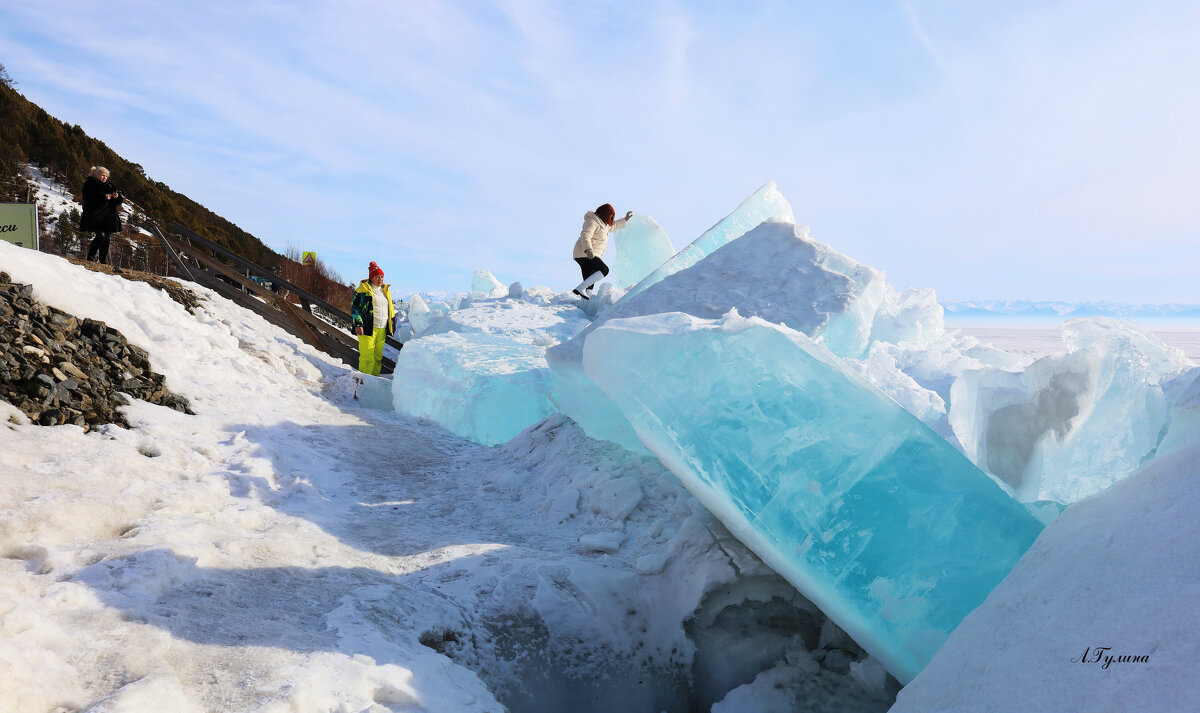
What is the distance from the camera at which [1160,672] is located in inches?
53.0

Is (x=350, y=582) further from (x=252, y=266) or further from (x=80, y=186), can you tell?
(x=80, y=186)

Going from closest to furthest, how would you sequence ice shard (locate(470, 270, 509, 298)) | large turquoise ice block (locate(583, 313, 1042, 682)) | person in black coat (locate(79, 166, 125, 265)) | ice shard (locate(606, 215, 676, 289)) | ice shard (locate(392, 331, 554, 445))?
large turquoise ice block (locate(583, 313, 1042, 682)), ice shard (locate(392, 331, 554, 445)), person in black coat (locate(79, 166, 125, 265)), ice shard (locate(606, 215, 676, 289)), ice shard (locate(470, 270, 509, 298))

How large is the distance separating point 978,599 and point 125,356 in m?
5.38

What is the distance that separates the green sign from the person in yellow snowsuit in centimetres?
336

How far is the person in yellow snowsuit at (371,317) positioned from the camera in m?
8.62

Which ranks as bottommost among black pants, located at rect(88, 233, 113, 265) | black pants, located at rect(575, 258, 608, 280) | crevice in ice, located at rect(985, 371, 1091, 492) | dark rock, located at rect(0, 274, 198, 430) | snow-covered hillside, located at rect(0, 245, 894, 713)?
snow-covered hillside, located at rect(0, 245, 894, 713)

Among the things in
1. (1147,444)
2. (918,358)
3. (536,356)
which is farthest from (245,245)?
(1147,444)

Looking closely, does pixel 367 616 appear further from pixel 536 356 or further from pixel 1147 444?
pixel 536 356

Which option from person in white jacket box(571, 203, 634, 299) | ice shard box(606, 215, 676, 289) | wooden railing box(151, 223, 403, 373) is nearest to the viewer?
wooden railing box(151, 223, 403, 373)

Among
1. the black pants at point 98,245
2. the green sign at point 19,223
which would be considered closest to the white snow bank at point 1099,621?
the green sign at point 19,223

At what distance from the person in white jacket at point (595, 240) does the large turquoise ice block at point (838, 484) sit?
6.97 metres

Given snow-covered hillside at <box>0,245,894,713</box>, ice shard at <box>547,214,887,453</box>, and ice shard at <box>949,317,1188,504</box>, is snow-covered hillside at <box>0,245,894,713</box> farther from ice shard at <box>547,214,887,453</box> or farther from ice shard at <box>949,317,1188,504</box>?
ice shard at <box>949,317,1188,504</box>

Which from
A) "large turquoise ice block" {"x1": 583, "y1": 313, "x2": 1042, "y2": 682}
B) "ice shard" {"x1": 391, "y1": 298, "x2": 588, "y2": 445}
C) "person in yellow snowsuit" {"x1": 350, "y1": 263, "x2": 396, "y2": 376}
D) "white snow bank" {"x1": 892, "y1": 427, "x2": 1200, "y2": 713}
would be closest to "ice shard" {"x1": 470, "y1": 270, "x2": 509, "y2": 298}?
"person in yellow snowsuit" {"x1": 350, "y1": 263, "x2": 396, "y2": 376}

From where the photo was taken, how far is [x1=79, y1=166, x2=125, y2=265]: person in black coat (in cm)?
782
